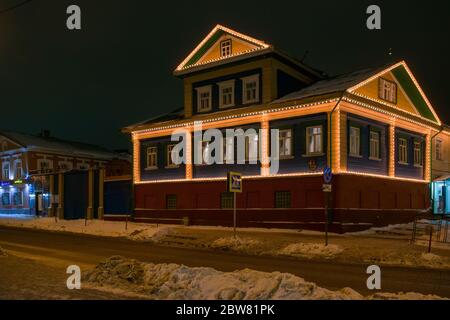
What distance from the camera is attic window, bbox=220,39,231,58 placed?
30453 mm

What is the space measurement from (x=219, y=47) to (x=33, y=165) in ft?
99.4

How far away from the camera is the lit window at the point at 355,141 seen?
2670cm

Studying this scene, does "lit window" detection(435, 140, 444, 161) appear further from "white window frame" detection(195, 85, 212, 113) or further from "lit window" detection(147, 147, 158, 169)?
"lit window" detection(147, 147, 158, 169)

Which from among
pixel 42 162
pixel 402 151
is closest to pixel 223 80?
pixel 402 151

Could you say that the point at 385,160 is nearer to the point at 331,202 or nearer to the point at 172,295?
the point at 331,202

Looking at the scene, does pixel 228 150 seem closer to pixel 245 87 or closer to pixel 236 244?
pixel 245 87

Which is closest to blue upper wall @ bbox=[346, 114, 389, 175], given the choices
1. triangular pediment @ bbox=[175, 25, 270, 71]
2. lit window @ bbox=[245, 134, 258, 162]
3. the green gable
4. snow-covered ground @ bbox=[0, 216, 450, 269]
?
snow-covered ground @ bbox=[0, 216, 450, 269]

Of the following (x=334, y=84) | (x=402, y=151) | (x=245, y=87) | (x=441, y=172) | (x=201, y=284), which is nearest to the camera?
(x=201, y=284)

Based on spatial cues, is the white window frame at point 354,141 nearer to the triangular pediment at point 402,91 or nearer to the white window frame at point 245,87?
the triangular pediment at point 402,91

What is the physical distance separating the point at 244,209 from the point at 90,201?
589 inches

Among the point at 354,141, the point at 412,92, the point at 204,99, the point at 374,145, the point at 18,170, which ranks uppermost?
the point at 412,92

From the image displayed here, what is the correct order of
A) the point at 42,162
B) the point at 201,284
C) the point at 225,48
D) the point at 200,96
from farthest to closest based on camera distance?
the point at 42,162 < the point at 200,96 < the point at 225,48 < the point at 201,284

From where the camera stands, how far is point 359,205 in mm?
26172

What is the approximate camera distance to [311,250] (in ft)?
61.5
